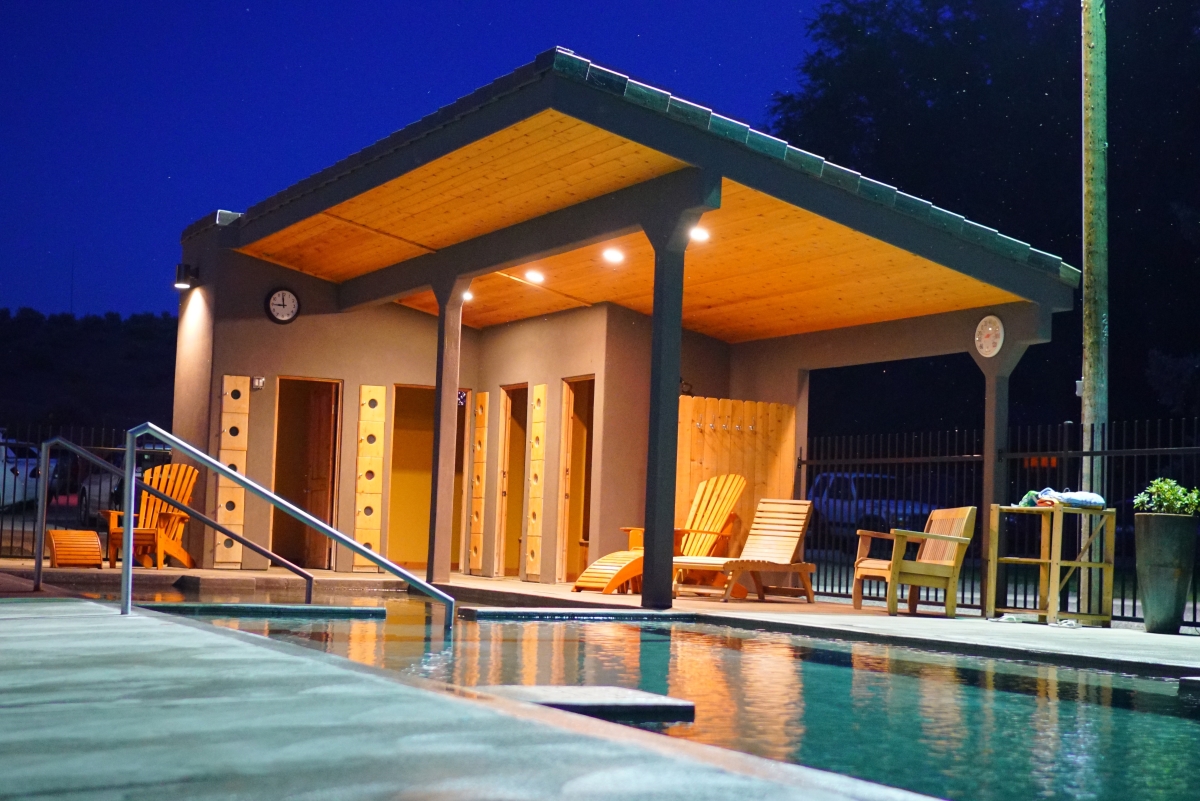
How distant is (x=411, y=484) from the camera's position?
54.2ft

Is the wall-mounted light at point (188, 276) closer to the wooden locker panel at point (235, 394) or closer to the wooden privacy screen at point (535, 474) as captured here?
the wooden locker panel at point (235, 394)

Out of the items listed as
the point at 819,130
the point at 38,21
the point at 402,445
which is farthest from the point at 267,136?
the point at 402,445

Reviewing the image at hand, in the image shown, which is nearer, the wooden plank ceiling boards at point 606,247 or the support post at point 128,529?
the support post at point 128,529

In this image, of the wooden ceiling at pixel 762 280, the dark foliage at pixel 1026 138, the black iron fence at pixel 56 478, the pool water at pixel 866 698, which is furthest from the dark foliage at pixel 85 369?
the pool water at pixel 866 698

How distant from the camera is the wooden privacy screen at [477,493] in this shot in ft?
47.8

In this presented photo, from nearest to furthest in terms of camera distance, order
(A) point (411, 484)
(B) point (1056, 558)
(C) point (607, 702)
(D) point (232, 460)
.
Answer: (C) point (607, 702) → (B) point (1056, 558) → (D) point (232, 460) → (A) point (411, 484)

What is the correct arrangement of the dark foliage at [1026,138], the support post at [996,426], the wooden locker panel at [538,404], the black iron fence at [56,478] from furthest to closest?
1. the dark foliage at [1026,138]
2. the wooden locker panel at [538,404]
3. the black iron fence at [56,478]
4. the support post at [996,426]

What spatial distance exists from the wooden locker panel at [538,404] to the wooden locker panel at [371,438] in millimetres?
1893

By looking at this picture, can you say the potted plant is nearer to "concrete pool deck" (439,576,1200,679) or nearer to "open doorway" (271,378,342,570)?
"concrete pool deck" (439,576,1200,679)

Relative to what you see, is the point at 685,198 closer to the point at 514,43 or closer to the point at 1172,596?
the point at 1172,596

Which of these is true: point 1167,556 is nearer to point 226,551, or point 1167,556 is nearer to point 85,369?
point 226,551

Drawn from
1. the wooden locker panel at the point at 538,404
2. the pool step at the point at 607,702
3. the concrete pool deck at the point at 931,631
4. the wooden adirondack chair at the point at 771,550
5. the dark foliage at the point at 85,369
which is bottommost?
the concrete pool deck at the point at 931,631

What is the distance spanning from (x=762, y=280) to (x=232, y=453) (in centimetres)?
627

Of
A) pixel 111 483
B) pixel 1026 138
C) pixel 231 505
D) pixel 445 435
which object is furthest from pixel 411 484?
pixel 1026 138
